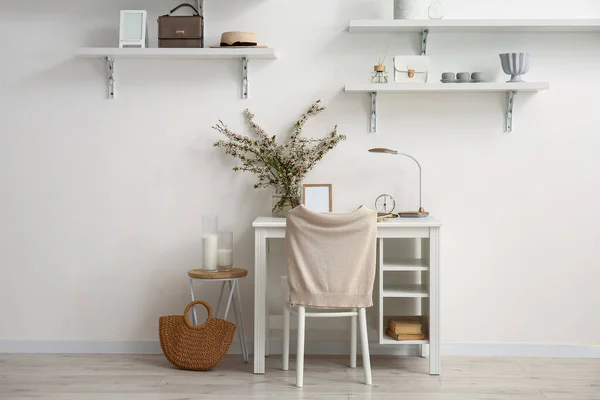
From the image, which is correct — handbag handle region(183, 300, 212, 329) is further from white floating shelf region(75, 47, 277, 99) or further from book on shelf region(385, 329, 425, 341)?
white floating shelf region(75, 47, 277, 99)

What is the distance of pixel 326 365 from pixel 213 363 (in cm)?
57

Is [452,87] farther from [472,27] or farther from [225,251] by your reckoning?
[225,251]

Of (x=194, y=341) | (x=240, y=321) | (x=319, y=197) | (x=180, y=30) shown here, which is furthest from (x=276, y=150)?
(x=194, y=341)

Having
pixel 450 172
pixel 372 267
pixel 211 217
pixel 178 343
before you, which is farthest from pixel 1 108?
pixel 450 172

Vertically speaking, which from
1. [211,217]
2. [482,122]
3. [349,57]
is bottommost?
[211,217]

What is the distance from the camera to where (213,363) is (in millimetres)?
3541

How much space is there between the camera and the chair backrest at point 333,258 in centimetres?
323

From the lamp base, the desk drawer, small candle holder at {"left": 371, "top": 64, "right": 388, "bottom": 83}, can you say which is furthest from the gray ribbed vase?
the desk drawer

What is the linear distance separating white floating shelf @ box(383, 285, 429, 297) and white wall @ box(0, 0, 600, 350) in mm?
339

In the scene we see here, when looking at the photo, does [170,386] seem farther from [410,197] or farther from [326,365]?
[410,197]

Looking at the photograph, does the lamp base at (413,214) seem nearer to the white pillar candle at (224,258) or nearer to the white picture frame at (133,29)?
the white pillar candle at (224,258)

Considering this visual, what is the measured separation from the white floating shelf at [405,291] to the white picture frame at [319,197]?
530 mm

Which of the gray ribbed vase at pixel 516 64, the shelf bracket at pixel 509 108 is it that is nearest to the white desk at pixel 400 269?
the shelf bracket at pixel 509 108

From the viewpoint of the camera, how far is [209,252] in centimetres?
366
